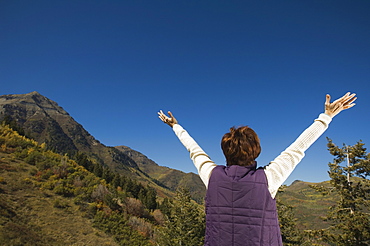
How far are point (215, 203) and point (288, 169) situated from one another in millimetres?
563

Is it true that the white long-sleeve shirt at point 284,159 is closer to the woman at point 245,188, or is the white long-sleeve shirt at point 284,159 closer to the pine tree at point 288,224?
the woman at point 245,188

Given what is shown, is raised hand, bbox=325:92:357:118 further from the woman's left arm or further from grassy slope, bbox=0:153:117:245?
grassy slope, bbox=0:153:117:245

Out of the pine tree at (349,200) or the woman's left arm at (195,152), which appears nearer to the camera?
the woman's left arm at (195,152)

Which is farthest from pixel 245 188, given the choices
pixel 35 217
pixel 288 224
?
pixel 288 224

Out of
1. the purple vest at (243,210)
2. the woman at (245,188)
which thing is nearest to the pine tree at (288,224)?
the woman at (245,188)

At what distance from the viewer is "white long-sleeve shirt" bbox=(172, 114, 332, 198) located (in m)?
1.55

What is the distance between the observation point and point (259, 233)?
142 cm

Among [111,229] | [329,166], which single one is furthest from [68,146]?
[329,166]

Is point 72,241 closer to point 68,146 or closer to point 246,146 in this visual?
point 246,146

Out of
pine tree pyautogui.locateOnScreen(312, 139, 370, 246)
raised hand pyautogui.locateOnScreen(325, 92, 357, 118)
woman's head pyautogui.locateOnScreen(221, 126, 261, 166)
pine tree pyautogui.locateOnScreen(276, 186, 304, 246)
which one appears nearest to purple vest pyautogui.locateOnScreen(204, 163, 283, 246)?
woman's head pyautogui.locateOnScreen(221, 126, 261, 166)

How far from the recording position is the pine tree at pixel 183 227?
56.7ft

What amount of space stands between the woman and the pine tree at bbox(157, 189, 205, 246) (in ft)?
56.8

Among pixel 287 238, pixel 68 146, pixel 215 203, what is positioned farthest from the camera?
pixel 68 146

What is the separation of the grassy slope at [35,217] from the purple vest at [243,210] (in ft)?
52.7
